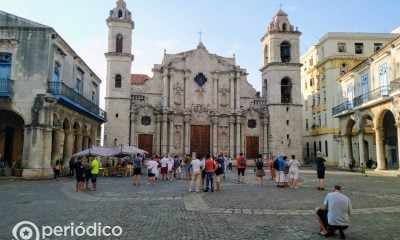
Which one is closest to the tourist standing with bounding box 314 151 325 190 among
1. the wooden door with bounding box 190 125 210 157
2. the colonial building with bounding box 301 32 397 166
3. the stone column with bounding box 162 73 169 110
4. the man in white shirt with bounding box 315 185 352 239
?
the man in white shirt with bounding box 315 185 352 239

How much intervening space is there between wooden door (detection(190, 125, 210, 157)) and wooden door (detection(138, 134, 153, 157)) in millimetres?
4778

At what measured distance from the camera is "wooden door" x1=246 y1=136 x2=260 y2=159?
40.5 m

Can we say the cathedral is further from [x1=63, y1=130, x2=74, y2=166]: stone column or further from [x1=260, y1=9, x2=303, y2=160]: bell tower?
[x1=63, y1=130, x2=74, y2=166]: stone column

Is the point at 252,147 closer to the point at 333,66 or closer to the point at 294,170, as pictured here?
the point at 333,66

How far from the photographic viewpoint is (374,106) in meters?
27.1

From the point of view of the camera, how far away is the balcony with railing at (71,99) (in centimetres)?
2139

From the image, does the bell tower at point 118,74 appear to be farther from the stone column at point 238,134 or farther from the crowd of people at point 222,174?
the stone column at point 238,134

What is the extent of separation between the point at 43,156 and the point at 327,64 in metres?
34.4

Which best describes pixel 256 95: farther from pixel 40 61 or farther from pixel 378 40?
pixel 40 61

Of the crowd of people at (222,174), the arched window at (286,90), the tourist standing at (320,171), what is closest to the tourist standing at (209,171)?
the crowd of people at (222,174)

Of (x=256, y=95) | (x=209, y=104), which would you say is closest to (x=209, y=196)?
(x=209, y=104)

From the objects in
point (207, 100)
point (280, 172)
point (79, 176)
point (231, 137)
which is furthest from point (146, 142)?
point (280, 172)

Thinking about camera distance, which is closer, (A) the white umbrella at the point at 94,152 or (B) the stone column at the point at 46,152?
(B) the stone column at the point at 46,152

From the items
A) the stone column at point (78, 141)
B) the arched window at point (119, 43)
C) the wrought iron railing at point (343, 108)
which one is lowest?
the stone column at point (78, 141)
